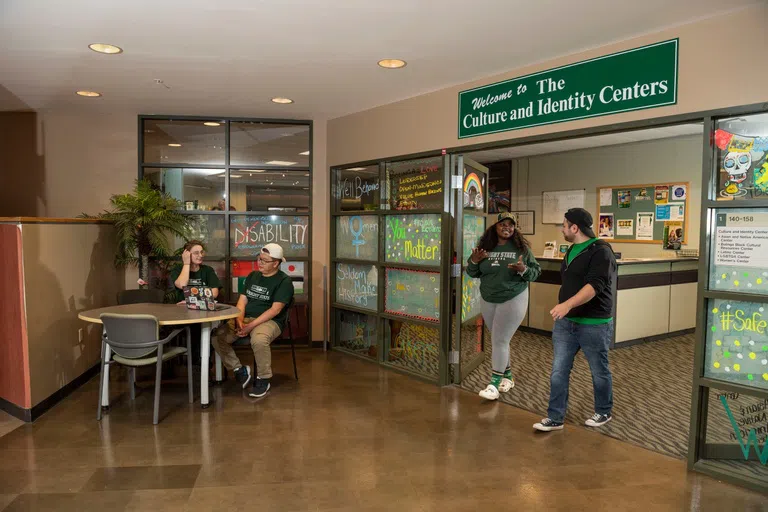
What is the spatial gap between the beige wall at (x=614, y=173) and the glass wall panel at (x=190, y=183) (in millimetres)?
5217

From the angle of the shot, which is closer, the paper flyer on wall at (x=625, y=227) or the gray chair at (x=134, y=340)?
the gray chair at (x=134, y=340)

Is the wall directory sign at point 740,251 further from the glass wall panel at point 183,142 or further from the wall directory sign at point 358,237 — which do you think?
the glass wall panel at point 183,142

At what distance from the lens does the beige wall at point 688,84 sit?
294 cm

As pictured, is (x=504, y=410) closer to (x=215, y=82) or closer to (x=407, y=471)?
(x=407, y=471)

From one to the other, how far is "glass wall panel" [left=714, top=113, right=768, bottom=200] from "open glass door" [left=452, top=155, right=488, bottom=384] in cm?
214

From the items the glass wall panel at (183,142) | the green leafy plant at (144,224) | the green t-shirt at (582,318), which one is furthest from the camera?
the glass wall panel at (183,142)

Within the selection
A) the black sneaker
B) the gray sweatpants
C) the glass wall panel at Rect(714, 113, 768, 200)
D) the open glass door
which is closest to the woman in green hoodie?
the gray sweatpants

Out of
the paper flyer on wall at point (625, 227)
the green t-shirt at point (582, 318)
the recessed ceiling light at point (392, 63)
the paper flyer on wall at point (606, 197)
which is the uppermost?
the recessed ceiling light at point (392, 63)

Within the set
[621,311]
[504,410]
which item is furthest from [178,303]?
[621,311]

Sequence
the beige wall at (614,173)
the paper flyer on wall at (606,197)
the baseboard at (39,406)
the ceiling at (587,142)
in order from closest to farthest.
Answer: the baseboard at (39,406) → the ceiling at (587,142) → the beige wall at (614,173) → the paper flyer on wall at (606,197)

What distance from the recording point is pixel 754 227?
298 centimetres

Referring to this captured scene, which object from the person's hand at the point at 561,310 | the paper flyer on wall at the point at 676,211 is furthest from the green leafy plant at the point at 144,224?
the paper flyer on wall at the point at 676,211

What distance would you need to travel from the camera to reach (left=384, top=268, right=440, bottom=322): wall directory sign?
16.5 ft

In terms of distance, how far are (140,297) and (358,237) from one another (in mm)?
2298
